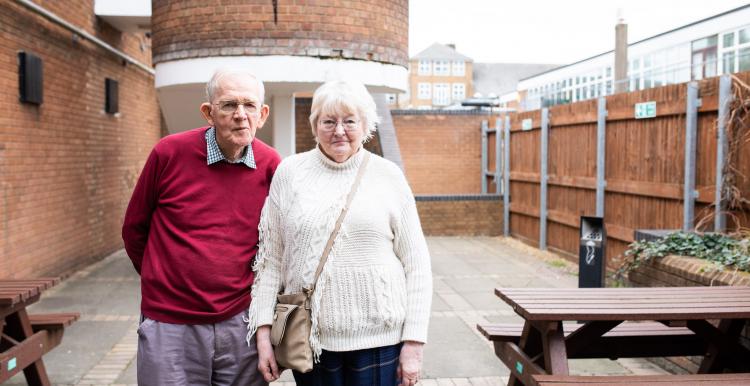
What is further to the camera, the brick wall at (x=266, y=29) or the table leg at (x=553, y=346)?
the brick wall at (x=266, y=29)

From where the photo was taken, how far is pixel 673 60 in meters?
26.5

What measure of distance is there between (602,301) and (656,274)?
7.36 feet

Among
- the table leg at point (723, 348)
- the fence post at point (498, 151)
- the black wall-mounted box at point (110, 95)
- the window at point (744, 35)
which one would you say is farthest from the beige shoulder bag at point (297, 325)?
the window at point (744, 35)

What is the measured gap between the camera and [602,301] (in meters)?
3.78

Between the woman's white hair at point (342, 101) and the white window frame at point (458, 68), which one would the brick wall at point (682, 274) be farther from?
the white window frame at point (458, 68)

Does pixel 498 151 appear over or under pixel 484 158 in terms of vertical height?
over

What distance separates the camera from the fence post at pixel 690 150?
7.72 meters

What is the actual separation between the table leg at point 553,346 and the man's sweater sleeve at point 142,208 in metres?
2.14

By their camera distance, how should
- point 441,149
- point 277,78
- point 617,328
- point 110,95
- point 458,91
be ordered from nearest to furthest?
1. point 617,328
2. point 277,78
3. point 110,95
4. point 441,149
5. point 458,91

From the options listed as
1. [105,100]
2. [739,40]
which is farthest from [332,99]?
[739,40]

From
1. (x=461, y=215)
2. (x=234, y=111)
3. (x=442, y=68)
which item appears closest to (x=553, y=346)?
(x=234, y=111)

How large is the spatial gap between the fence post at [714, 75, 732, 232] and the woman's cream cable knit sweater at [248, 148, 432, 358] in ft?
19.1

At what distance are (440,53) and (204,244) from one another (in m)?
79.5

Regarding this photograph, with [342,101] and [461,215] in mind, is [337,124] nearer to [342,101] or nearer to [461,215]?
[342,101]
